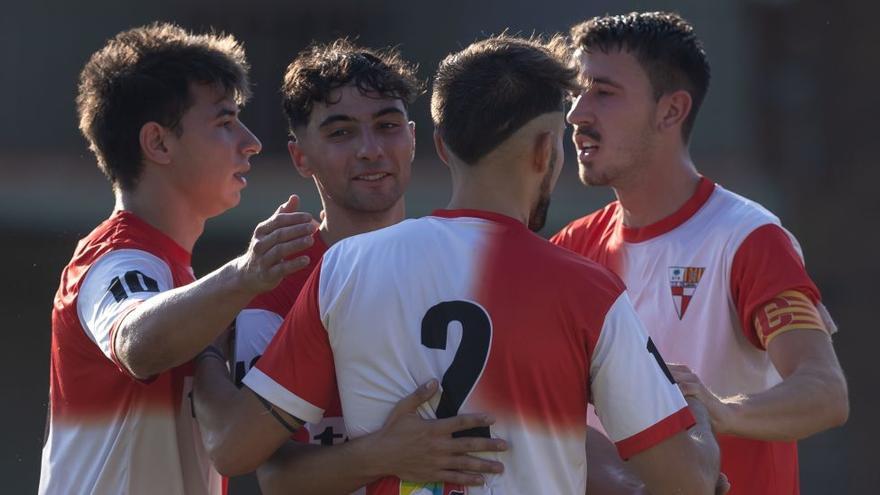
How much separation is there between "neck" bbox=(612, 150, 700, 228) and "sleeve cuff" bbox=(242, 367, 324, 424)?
1498 millimetres

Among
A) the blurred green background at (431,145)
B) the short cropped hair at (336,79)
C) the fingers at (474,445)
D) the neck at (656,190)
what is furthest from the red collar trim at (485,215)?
the blurred green background at (431,145)

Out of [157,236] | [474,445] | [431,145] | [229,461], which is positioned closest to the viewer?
[474,445]

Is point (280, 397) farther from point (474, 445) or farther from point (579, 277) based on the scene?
point (579, 277)

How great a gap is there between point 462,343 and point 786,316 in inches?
45.7

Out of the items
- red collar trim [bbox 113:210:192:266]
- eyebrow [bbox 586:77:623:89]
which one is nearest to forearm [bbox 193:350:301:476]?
red collar trim [bbox 113:210:192:266]

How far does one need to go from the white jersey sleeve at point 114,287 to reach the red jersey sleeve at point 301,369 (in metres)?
0.43

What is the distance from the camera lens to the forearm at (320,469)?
8.01 feet

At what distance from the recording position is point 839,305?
18.9ft

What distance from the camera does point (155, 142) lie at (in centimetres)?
319

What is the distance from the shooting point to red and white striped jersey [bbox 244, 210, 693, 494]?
238 centimetres

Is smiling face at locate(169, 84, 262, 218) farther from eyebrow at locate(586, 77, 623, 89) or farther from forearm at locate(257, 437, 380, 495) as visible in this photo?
eyebrow at locate(586, 77, 623, 89)

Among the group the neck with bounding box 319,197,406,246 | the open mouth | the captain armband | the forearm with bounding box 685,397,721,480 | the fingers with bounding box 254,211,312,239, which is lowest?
the forearm with bounding box 685,397,721,480

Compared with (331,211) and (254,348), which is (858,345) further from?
(254,348)

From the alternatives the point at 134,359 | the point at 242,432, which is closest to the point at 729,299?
the point at 242,432
